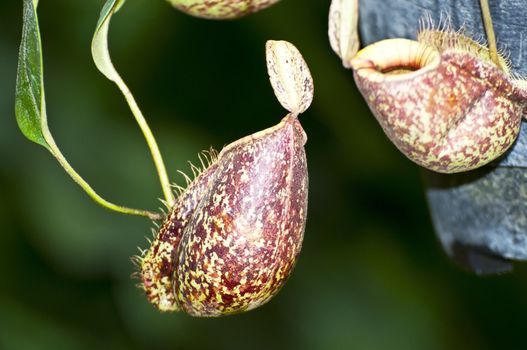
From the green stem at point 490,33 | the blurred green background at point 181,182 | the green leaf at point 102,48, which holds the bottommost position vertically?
the blurred green background at point 181,182

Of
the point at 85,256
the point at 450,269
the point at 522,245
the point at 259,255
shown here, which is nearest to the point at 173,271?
the point at 259,255

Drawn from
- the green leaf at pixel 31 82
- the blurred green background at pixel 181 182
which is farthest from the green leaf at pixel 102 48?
the blurred green background at pixel 181 182

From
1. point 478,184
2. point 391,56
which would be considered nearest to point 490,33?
point 391,56

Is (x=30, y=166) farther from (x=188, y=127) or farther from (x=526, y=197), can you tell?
(x=526, y=197)

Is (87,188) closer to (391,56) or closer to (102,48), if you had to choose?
(102,48)

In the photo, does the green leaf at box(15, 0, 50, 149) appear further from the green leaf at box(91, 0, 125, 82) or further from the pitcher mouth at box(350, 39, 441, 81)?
the pitcher mouth at box(350, 39, 441, 81)

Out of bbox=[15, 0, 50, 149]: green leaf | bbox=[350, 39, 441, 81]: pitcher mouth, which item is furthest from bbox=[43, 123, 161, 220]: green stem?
bbox=[350, 39, 441, 81]: pitcher mouth

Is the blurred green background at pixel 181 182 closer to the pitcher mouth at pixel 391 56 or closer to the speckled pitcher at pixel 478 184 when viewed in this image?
the speckled pitcher at pixel 478 184
